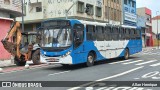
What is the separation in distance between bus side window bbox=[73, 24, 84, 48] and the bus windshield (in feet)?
1.37

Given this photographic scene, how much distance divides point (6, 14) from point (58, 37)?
542 inches

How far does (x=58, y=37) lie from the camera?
18.8m

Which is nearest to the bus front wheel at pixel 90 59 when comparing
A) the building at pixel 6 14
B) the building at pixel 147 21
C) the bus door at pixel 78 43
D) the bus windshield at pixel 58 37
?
the bus door at pixel 78 43

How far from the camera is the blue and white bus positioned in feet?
61.4

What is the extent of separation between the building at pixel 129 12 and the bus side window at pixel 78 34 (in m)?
52.3

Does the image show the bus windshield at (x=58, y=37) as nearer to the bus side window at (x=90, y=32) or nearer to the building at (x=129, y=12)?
the bus side window at (x=90, y=32)

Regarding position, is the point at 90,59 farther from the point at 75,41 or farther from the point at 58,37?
the point at 58,37

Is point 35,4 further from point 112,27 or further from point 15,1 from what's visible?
point 112,27

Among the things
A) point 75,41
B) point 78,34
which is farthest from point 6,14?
point 75,41

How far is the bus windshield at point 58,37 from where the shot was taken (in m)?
18.7

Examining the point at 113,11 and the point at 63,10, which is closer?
the point at 63,10

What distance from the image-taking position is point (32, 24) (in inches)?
2226

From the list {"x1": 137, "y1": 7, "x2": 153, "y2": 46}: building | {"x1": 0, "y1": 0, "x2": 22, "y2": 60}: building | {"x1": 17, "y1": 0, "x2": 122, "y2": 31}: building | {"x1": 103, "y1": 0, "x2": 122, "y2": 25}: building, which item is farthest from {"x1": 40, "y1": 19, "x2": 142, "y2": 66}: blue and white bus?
{"x1": 137, "y1": 7, "x2": 153, "y2": 46}: building

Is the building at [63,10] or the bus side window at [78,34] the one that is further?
the building at [63,10]
